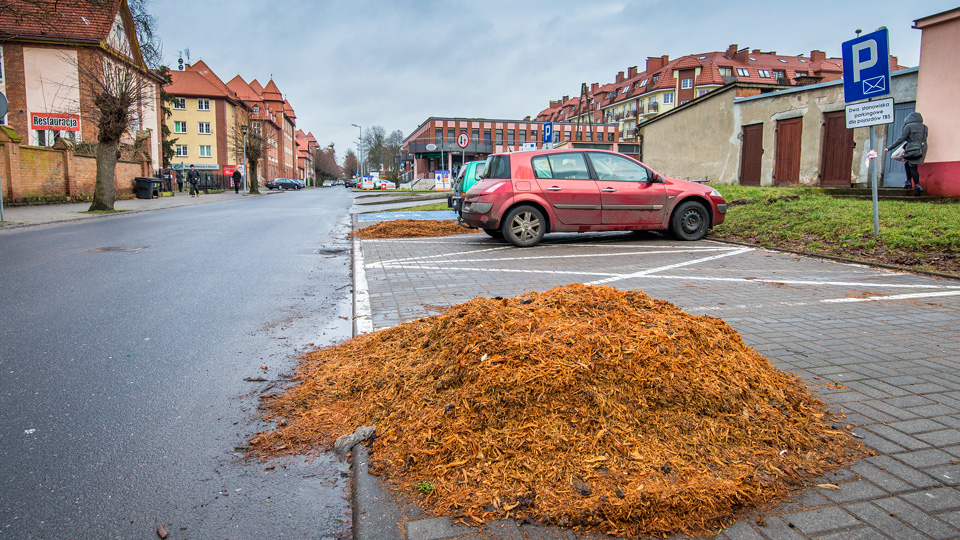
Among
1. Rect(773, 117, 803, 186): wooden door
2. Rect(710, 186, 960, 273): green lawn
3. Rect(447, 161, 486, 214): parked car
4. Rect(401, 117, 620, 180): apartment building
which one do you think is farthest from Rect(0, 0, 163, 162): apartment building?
Rect(401, 117, 620, 180): apartment building

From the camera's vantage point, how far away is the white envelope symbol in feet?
30.3

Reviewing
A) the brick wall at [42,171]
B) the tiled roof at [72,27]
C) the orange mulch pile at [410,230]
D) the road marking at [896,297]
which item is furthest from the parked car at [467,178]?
the tiled roof at [72,27]

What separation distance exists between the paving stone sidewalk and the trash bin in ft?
91.1

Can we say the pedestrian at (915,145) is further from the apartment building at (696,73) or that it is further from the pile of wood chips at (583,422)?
the apartment building at (696,73)

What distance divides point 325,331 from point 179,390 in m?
1.63

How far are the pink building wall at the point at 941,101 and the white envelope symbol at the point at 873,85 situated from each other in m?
5.91

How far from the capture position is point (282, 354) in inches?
179

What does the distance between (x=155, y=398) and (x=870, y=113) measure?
35.5 feet

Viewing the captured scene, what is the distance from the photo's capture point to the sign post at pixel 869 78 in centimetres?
916

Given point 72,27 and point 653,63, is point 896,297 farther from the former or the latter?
point 653,63

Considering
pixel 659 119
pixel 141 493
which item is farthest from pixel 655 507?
pixel 659 119

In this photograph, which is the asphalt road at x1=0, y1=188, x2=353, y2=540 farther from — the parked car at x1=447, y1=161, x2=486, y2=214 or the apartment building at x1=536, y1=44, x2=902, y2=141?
the apartment building at x1=536, y1=44, x2=902, y2=141

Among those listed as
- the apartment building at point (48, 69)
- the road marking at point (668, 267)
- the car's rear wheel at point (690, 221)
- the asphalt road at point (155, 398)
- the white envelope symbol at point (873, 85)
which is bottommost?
the asphalt road at point (155, 398)

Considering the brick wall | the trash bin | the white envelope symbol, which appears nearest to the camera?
the white envelope symbol
